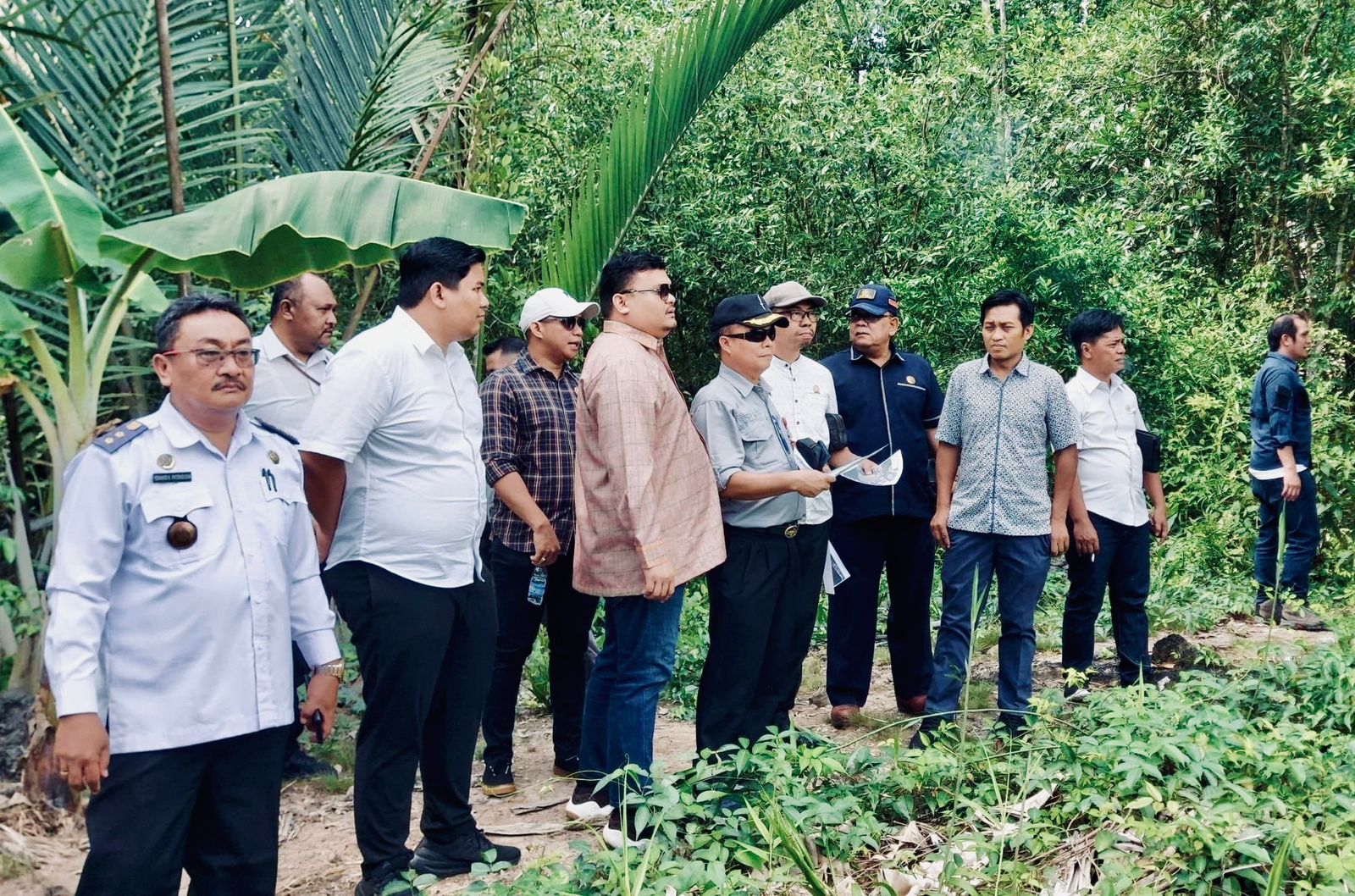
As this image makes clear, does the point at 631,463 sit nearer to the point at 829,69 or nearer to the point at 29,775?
the point at 29,775

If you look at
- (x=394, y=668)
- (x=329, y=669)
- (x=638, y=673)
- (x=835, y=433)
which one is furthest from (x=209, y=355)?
(x=835, y=433)

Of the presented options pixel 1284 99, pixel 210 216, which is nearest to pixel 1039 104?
pixel 1284 99

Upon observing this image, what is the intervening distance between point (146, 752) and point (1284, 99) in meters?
11.1

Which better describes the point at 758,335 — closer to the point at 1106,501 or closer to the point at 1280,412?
the point at 1106,501

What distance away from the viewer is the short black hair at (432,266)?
3.53m

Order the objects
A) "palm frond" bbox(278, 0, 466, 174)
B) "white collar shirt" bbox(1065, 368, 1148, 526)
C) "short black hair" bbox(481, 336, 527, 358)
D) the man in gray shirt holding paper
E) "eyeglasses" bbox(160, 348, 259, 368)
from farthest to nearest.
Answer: "palm frond" bbox(278, 0, 466, 174)
"short black hair" bbox(481, 336, 527, 358)
"white collar shirt" bbox(1065, 368, 1148, 526)
the man in gray shirt holding paper
"eyeglasses" bbox(160, 348, 259, 368)

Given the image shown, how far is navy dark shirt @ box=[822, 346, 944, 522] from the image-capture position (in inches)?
215

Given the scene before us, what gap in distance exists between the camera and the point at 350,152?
5.99 metres

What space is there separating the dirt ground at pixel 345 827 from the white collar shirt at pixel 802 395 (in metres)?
1.37

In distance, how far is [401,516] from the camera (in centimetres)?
336

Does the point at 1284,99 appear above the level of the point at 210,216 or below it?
above

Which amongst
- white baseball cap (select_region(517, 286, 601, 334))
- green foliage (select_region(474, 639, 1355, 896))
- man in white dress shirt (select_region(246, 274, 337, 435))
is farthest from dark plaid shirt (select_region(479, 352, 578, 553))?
green foliage (select_region(474, 639, 1355, 896))

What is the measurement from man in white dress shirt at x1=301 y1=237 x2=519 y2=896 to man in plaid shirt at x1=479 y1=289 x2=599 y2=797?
1037mm

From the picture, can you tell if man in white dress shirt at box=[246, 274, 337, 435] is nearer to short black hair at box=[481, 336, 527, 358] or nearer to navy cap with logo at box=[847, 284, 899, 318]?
short black hair at box=[481, 336, 527, 358]
